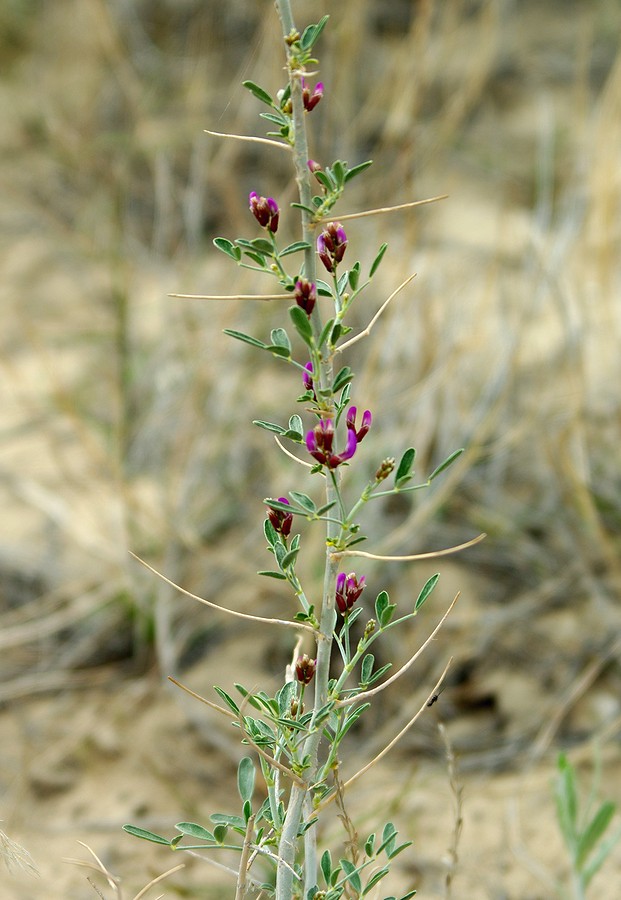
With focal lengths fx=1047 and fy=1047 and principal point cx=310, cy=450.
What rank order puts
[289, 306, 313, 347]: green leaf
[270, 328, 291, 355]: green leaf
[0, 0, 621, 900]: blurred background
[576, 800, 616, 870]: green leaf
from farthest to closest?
1. [0, 0, 621, 900]: blurred background
2. [576, 800, 616, 870]: green leaf
3. [270, 328, 291, 355]: green leaf
4. [289, 306, 313, 347]: green leaf

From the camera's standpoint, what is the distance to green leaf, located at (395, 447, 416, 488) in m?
0.91

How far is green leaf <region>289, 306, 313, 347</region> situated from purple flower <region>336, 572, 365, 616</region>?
0.23 meters

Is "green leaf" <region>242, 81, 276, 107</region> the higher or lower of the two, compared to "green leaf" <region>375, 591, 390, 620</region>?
higher

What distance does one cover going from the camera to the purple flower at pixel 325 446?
874 mm

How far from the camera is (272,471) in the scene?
2.62m

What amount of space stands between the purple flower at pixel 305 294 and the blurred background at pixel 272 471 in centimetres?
96

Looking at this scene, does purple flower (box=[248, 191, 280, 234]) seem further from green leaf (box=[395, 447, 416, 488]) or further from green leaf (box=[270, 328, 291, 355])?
green leaf (box=[395, 447, 416, 488])

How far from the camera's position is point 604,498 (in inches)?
94.7

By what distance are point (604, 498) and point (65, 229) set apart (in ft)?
7.39

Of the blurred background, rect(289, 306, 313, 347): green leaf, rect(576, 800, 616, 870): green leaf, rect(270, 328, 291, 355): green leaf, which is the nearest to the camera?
rect(289, 306, 313, 347): green leaf

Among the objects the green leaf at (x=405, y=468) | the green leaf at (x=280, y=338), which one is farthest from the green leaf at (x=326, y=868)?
the green leaf at (x=280, y=338)

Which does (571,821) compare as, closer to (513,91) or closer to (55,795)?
(55,795)

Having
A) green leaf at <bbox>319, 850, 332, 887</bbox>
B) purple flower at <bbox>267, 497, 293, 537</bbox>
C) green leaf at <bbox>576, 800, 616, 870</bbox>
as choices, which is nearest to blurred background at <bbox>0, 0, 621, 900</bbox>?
green leaf at <bbox>576, 800, 616, 870</bbox>

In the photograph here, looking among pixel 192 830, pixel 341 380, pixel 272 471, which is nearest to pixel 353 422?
pixel 341 380
